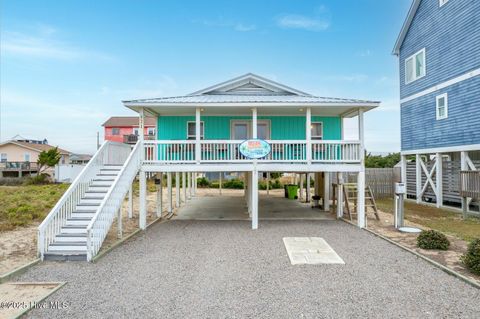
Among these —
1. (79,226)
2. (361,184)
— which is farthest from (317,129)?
(79,226)

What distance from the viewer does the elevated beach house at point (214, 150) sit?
8.18 metres

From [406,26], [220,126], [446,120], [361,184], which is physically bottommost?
[361,184]

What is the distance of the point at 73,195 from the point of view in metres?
8.84

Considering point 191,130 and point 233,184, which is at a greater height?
point 191,130

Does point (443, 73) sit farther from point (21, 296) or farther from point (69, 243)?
point (21, 296)

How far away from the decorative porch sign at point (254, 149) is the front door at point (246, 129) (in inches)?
98.8

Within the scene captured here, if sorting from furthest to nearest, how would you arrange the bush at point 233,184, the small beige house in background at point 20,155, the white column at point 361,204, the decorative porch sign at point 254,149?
the small beige house in background at point 20,155
the bush at point 233,184
the decorative porch sign at point 254,149
the white column at point 361,204

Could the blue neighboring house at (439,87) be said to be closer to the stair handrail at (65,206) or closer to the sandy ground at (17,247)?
the stair handrail at (65,206)

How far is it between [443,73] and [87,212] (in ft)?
54.6

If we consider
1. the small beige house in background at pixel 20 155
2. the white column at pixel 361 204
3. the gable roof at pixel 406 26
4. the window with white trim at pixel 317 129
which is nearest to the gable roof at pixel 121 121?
the small beige house in background at pixel 20 155

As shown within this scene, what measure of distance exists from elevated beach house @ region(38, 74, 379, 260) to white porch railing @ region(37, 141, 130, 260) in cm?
2

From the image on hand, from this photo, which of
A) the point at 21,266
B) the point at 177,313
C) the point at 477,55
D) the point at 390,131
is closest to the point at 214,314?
the point at 177,313

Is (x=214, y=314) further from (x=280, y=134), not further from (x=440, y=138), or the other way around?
(x=440, y=138)

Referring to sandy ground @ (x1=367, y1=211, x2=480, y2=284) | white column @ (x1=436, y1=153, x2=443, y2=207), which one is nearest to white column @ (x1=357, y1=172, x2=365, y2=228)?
sandy ground @ (x1=367, y1=211, x2=480, y2=284)
